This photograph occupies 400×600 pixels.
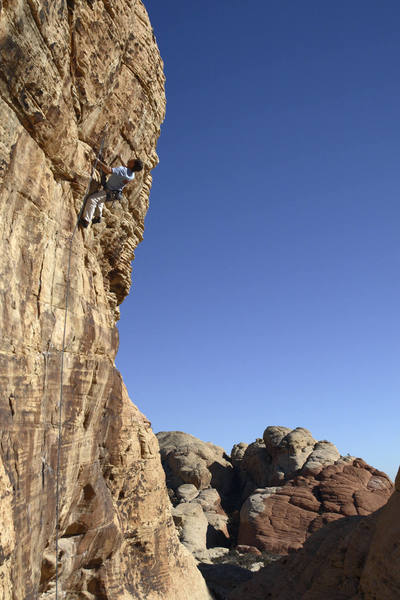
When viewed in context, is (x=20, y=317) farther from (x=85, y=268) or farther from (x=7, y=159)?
(x=85, y=268)

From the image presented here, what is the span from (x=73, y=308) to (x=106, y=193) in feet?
11.1

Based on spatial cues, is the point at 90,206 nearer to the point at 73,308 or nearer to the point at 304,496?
the point at 73,308

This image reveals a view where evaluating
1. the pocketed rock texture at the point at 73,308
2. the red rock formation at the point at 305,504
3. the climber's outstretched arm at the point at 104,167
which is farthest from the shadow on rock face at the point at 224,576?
the climber's outstretched arm at the point at 104,167

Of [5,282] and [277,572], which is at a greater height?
[5,282]

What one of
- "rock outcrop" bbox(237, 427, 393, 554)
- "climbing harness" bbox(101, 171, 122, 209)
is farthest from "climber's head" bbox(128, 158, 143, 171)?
"rock outcrop" bbox(237, 427, 393, 554)

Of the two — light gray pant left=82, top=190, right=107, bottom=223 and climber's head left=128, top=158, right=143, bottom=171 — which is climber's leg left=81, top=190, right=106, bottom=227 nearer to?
light gray pant left=82, top=190, right=107, bottom=223

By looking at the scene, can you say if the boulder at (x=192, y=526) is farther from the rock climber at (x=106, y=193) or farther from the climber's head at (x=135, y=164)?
the climber's head at (x=135, y=164)

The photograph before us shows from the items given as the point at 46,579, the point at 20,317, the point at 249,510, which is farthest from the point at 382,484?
the point at 20,317

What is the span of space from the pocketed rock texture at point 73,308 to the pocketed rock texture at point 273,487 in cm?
2029

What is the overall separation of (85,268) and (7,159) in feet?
15.9

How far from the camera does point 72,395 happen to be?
11641 millimetres

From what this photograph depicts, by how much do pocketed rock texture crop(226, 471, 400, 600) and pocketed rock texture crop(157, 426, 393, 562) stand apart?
47.2ft

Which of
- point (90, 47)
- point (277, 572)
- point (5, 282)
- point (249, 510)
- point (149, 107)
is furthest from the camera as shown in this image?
point (249, 510)

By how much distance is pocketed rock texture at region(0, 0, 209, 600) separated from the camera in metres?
8.55
